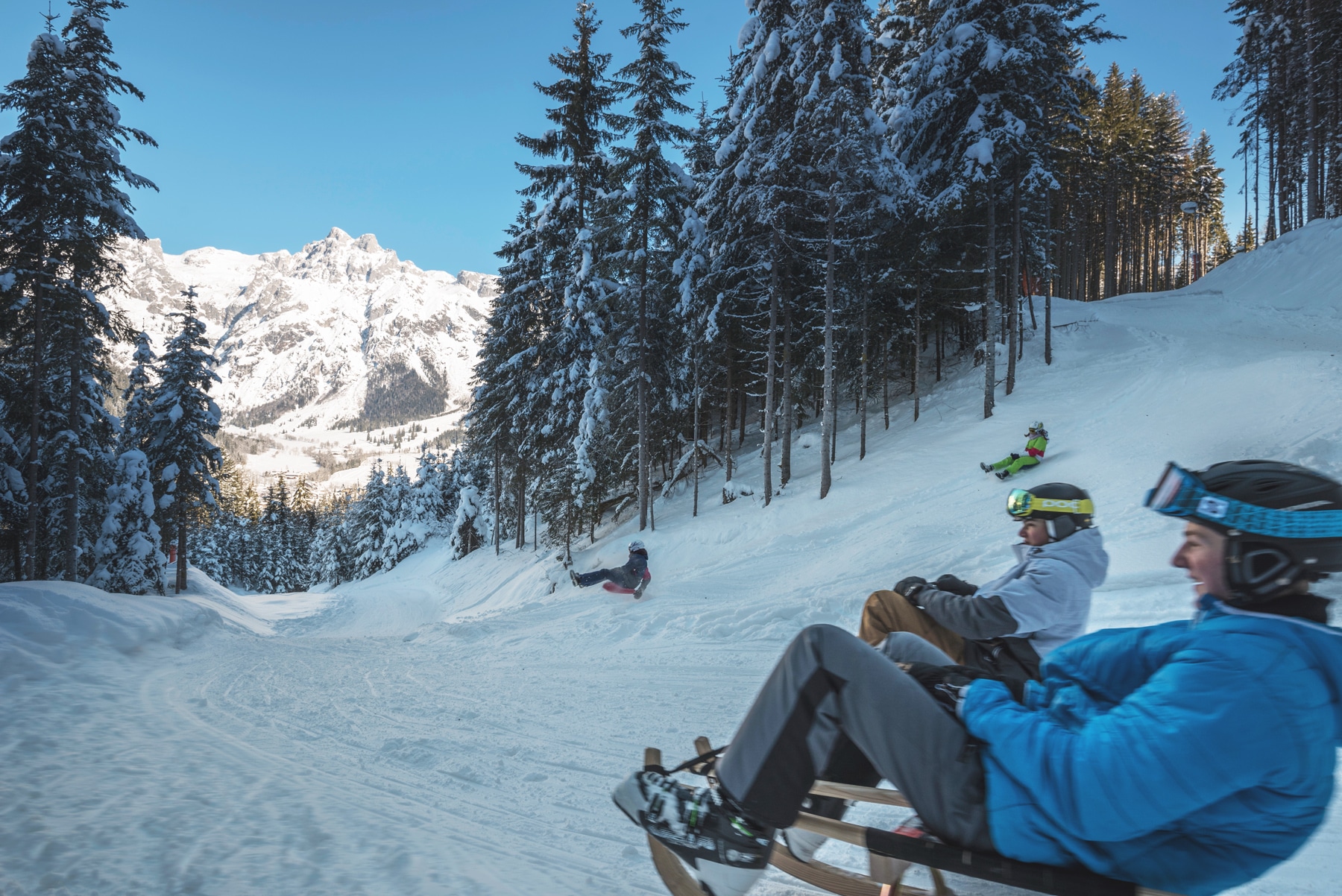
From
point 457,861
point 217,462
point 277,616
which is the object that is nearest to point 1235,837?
point 457,861

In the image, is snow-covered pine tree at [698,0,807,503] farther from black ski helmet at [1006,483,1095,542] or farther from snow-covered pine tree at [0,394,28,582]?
snow-covered pine tree at [0,394,28,582]

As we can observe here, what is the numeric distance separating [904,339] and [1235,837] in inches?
923

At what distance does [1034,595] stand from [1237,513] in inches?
72.7

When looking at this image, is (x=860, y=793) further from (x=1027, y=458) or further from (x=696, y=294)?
(x=696, y=294)

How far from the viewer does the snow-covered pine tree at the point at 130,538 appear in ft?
64.8

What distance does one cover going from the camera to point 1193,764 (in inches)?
55.0

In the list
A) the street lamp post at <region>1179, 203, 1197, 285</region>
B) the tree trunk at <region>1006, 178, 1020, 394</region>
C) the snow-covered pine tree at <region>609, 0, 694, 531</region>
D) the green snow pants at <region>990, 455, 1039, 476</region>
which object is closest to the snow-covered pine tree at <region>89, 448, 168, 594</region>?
the snow-covered pine tree at <region>609, 0, 694, 531</region>

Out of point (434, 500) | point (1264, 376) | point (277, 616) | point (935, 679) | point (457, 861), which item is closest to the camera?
point (935, 679)

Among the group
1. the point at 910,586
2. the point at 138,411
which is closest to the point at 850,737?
the point at 910,586

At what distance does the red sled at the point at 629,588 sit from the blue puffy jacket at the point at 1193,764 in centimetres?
938

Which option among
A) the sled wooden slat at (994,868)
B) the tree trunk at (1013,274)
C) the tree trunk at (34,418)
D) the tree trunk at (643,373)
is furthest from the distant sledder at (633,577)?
the tree trunk at (1013,274)

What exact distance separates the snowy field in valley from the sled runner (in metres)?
0.32

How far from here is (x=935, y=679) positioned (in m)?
2.26

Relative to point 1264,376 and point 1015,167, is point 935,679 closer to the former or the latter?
point 1264,376
